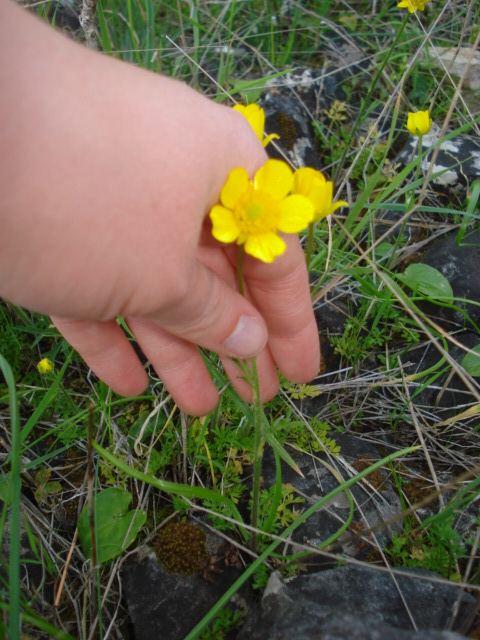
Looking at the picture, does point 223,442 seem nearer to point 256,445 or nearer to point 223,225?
point 256,445

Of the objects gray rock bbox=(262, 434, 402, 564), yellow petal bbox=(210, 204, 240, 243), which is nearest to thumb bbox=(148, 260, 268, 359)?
yellow petal bbox=(210, 204, 240, 243)

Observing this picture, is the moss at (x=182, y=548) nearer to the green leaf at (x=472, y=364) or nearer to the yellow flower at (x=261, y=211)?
the yellow flower at (x=261, y=211)

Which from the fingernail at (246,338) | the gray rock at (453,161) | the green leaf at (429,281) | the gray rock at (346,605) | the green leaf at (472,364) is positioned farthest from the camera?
the gray rock at (453,161)

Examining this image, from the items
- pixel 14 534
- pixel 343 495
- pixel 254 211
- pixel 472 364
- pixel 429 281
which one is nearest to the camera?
pixel 14 534

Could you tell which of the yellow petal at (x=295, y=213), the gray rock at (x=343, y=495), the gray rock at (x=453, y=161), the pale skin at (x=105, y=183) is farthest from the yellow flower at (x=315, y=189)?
the gray rock at (x=453, y=161)

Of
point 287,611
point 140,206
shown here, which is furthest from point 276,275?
point 287,611

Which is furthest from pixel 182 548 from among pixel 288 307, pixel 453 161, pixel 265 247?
pixel 453 161
